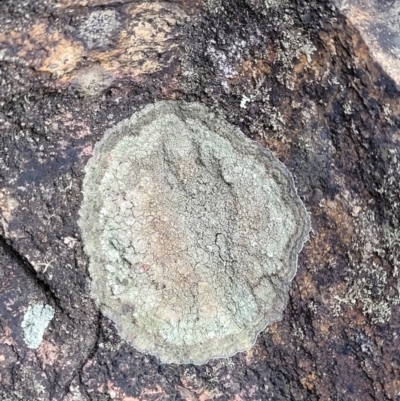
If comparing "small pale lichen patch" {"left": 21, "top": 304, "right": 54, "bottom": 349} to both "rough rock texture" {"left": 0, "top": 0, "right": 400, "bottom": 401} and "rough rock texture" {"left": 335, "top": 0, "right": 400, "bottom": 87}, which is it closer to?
"rough rock texture" {"left": 0, "top": 0, "right": 400, "bottom": 401}

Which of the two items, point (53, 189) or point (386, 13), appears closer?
point (53, 189)

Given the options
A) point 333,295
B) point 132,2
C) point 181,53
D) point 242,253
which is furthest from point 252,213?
point 132,2

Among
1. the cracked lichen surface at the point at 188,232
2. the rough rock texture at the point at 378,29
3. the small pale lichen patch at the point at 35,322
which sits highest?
the rough rock texture at the point at 378,29

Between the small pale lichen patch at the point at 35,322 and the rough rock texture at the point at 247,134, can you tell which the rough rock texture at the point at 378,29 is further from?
the small pale lichen patch at the point at 35,322

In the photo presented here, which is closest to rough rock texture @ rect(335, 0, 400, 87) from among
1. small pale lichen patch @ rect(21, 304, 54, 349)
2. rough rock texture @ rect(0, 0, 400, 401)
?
rough rock texture @ rect(0, 0, 400, 401)

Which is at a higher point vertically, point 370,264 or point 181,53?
point 181,53

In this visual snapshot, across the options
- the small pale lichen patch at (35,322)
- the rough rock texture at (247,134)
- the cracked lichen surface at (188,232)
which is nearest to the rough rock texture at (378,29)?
the rough rock texture at (247,134)

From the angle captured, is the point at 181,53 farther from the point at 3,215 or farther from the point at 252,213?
the point at 3,215
